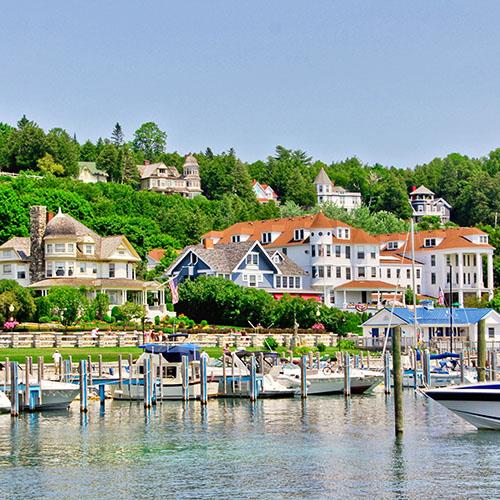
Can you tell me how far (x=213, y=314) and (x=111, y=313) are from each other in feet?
31.8

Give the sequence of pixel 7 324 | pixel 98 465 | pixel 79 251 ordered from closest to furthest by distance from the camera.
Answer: pixel 98 465 < pixel 7 324 < pixel 79 251

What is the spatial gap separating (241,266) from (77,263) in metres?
17.5

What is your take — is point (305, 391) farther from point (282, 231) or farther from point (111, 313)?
point (282, 231)

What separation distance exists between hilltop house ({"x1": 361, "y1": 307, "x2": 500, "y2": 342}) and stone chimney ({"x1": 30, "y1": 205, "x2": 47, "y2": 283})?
31.3 metres

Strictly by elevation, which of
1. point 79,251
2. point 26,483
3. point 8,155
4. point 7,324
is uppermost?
point 8,155

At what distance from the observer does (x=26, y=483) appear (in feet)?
123

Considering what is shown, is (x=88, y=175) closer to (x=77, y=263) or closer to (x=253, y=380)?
(x=77, y=263)

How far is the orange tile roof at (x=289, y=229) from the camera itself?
12400 cm

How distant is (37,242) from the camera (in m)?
107

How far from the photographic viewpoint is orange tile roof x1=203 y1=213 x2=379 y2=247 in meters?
124

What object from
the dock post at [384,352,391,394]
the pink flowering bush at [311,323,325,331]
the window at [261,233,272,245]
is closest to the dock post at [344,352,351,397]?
the dock post at [384,352,391,394]

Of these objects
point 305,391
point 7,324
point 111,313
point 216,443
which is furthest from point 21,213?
point 216,443

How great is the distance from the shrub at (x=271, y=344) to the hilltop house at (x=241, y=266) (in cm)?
2759

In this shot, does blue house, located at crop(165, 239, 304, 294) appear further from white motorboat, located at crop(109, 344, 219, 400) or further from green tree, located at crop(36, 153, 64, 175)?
green tree, located at crop(36, 153, 64, 175)
